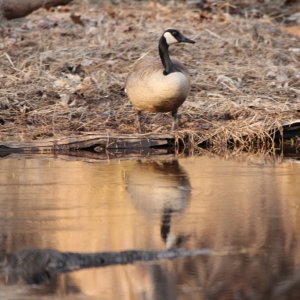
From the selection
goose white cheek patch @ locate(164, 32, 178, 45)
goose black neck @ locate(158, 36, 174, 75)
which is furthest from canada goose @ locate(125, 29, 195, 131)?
goose white cheek patch @ locate(164, 32, 178, 45)

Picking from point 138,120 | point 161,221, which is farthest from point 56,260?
point 138,120

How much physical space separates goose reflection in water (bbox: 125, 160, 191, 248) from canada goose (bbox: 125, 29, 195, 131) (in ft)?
3.74

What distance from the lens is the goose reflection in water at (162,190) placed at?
840 centimetres

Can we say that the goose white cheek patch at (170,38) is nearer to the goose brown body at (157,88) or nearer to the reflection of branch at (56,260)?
the goose brown body at (157,88)

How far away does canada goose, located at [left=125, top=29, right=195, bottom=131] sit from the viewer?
12484mm

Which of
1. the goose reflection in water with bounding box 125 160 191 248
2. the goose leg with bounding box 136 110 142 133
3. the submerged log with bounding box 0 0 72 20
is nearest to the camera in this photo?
the goose reflection in water with bounding box 125 160 191 248

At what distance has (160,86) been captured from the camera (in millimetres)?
12516

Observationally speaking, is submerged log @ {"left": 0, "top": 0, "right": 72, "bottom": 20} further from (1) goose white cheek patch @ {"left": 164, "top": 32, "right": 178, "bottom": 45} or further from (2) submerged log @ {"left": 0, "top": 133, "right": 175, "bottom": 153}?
(2) submerged log @ {"left": 0, "top": 133, "right": 175, "bottom": 153}

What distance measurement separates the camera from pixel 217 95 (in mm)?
14555

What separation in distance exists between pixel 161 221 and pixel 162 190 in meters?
1.40

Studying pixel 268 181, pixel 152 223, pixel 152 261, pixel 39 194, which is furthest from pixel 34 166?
pixel 152 261

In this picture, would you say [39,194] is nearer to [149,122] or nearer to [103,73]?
[149,122]

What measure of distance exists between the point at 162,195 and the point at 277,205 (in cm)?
106

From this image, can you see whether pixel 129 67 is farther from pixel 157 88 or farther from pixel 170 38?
pixel 157 88
